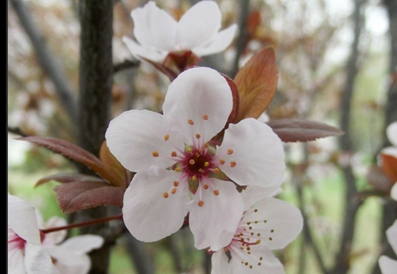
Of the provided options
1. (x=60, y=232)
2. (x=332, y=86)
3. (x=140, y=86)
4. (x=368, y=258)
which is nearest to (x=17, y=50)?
(x=140, y=86)

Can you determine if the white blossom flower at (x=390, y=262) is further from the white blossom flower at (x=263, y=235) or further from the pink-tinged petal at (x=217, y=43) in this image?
the pink-tinged petal at (x=217, y=43)

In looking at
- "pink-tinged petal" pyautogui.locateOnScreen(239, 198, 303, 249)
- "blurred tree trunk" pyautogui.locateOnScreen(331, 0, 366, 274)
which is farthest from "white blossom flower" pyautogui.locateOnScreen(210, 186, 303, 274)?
"blurred tree trunk" pyautogui.locateOnScreen(331, 0, 366, 274)

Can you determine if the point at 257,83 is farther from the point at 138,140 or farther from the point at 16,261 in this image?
the point at 16,261

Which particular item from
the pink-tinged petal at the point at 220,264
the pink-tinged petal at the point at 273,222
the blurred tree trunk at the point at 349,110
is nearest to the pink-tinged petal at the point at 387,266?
the pink-tinged petal at the point at 273,222

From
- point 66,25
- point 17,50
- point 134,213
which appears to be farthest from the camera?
point 66,25

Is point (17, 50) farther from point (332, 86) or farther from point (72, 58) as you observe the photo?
point (332, 86)

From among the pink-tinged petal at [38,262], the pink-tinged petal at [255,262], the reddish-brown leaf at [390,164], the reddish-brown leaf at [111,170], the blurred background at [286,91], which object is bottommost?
the blurred background at [286,91]

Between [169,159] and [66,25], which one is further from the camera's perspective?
[66,25]
